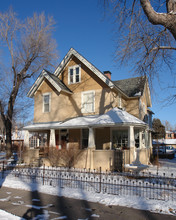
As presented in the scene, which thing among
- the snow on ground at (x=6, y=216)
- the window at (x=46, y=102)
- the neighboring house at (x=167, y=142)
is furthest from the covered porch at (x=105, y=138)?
the snow on ground at (x=6, y=216)

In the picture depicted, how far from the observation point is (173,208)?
569cm

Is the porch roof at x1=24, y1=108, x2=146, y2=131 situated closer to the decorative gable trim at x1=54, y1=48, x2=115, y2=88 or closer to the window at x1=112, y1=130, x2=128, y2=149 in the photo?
the window at x1=112, y1=130, x2=128, y2=149

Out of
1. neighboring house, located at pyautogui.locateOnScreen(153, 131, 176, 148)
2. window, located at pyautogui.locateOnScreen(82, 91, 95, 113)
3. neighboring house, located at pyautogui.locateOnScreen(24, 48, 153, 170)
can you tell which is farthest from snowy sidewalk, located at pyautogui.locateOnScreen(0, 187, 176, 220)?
neighboring house, located at pyautogui.locateOnScreen(153, 131, 176, 148)

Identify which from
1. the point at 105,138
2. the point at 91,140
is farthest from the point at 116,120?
the point at 105,138

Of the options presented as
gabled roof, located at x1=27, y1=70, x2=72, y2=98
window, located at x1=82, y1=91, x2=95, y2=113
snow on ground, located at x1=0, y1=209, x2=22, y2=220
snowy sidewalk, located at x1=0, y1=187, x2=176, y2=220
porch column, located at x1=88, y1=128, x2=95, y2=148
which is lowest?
snowy sidewalk, located at x1=0, y1=187, x2=176, y2=220

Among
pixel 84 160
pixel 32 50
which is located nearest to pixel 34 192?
pixel 84 160

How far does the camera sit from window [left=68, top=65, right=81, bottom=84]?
1815 centimetres

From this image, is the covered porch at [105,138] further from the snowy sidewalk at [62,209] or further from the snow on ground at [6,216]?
the snow on ground at [6,216]

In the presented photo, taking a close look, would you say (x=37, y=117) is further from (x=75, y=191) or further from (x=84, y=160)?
(x=75, y=191)

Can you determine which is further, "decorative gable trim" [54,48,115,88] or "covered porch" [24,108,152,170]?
"decorative gable trim" [54,48,115,88]

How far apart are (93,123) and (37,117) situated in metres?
6.79

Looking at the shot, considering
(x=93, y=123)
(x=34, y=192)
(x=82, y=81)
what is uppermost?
(x=82, y=81)

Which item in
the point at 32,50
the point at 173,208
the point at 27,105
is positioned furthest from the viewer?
the point at 27,105

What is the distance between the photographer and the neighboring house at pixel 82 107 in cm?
1568
